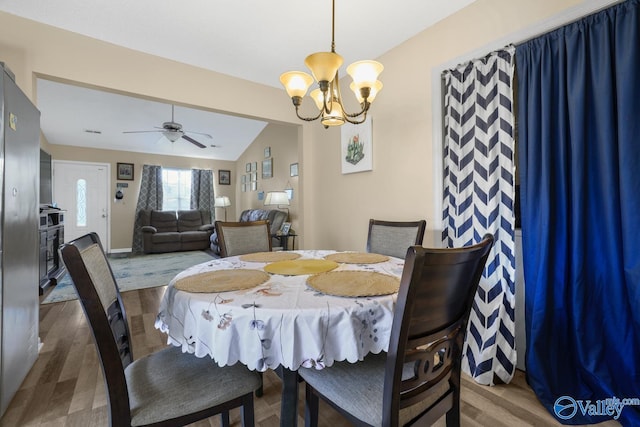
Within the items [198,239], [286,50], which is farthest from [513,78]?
[198,239]

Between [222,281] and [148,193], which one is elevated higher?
[148,193]

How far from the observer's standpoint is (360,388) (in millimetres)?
921

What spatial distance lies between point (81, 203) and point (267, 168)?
13.1ft

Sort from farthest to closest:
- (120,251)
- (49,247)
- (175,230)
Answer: (175,230) < (120,251) < (49,247)

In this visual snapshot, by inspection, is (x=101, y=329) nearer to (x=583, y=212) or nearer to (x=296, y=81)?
(x=296, y=81)

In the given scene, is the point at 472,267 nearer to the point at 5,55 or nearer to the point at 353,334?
the point at 353,334

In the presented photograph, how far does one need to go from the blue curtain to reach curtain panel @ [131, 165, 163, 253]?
23.2 ft

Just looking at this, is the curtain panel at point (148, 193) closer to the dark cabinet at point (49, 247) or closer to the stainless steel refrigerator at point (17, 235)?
the dark cabinet at point (49, 247)

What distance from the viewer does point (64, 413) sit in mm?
1422

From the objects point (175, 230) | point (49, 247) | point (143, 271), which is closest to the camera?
point (49, 247)

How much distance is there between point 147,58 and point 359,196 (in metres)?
2.27

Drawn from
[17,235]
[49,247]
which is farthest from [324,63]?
[49,247]

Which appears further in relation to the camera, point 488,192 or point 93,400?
point 488,192

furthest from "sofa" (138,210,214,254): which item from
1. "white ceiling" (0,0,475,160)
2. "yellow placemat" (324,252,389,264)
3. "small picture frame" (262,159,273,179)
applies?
"yellow placemat" (324,252,389,264)
